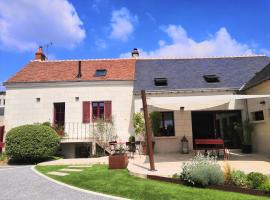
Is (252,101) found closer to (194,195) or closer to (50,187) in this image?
(194,195)

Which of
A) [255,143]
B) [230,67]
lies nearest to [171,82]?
[230,67]

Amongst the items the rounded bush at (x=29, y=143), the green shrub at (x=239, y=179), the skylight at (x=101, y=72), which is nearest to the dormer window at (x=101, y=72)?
the skylight at (x=101, y=72)

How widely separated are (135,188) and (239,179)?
372 cm

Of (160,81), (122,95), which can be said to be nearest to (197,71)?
(160,81)

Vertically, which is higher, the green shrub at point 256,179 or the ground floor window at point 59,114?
the ground floor window at point 59,114

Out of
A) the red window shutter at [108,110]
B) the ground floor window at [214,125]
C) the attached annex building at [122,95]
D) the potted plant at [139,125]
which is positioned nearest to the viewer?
the potted plant at [139,125]

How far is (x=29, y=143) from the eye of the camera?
19.0 metres

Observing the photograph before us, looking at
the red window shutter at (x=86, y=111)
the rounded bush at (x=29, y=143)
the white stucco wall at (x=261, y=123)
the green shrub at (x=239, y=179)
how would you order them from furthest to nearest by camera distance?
the red window shutter at (x=86, y=111)
the rounded bush at (x=29, y=143)
the white stucco wall at (x=261, y=123)
the green shrub at (x=239, y=179)

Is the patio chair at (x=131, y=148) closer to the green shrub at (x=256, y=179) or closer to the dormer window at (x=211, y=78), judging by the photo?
the dormer window at (x=211, y=78)

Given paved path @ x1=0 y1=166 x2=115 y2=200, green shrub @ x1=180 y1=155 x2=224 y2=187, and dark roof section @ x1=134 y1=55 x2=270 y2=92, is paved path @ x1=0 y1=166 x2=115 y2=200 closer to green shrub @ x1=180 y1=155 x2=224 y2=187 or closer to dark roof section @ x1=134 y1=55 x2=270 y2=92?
green shrub @ x1=180 y1=155 x2=224 y2=187

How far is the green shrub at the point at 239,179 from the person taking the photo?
968cm

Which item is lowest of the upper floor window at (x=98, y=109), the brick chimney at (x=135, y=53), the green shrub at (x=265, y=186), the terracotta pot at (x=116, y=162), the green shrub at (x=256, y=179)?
the green shrub at (x=265, y=186)

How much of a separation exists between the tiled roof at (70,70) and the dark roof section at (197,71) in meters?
1.31

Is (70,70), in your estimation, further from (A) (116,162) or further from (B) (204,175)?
(B) (204,175)
